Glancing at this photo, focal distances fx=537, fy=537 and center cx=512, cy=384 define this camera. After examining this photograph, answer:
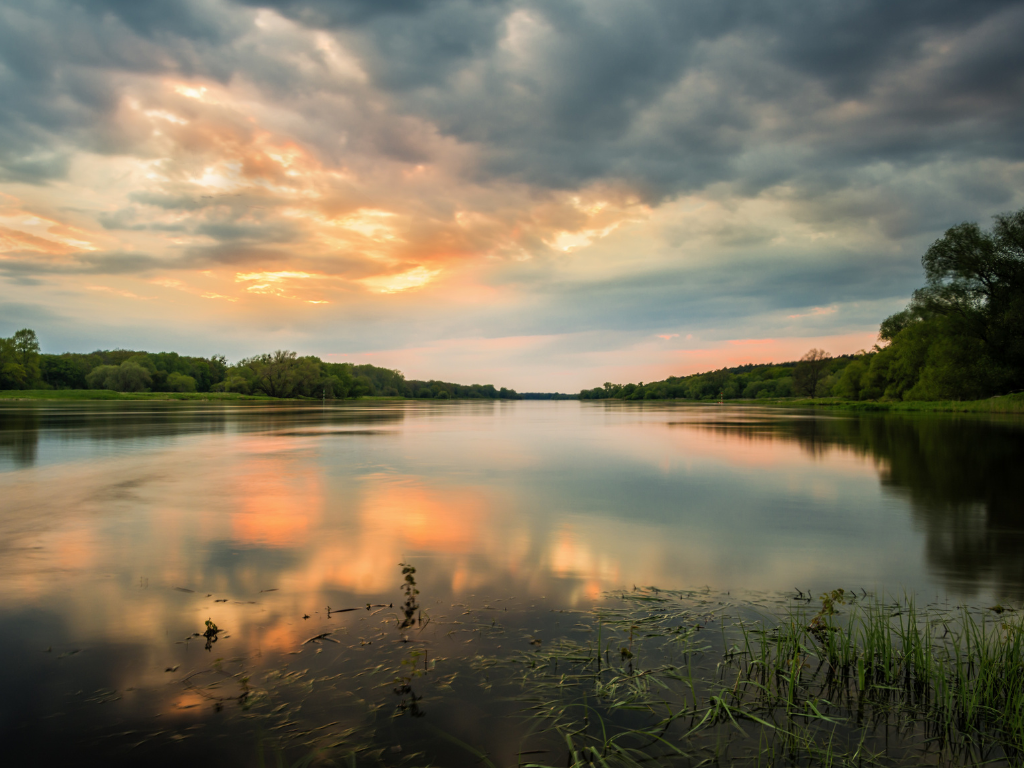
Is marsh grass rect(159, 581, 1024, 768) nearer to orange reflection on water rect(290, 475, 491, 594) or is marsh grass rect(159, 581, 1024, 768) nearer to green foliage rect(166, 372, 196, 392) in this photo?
orange reflection on water rect(290, 475, 491, 594)

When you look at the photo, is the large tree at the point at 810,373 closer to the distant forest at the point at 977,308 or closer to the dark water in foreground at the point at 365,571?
the distant forest at the point at 977,308

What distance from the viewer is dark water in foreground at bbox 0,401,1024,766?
3.46 meters

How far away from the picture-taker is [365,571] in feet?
21.3

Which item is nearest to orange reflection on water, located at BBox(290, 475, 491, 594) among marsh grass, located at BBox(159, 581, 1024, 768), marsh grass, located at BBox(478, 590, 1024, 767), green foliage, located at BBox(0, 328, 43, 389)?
marsh grass, located at BBox(159, 581, 1024, 768)

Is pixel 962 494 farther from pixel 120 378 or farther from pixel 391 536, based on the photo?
pixel 120 378

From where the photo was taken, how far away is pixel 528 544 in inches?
303

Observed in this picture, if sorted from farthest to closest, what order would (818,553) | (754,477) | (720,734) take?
(754,477)
(818,553)
(720,734)

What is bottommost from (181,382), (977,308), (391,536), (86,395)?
(391,536)

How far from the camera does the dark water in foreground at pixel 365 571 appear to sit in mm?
3465

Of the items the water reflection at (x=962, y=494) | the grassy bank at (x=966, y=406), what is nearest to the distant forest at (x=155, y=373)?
the grassy bank at (x=966, y=406)

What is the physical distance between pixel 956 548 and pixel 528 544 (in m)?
6.00

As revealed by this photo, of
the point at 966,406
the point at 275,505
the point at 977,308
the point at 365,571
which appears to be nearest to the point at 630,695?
the point at 365,571

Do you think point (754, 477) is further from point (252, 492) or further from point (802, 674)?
point (252, 492)

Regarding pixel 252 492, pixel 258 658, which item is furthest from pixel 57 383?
pixel 258 658
